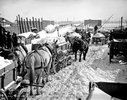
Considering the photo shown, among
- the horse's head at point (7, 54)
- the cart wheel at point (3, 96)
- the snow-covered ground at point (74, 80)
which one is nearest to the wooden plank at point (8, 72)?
the cart wheel at point (3, 96)

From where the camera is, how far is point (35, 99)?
5770mm

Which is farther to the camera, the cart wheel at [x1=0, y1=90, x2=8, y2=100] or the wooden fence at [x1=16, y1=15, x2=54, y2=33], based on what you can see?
the wooden fence at [x1=16, y1=15, x2=54, y2=33]

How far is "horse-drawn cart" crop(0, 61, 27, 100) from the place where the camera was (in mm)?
4203

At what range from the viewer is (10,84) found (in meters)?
4.65

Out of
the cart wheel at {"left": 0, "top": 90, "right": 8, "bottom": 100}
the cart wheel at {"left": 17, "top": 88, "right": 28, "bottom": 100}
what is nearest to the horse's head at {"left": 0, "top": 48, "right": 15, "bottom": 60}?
the cart wheel at {"left": 17, "top": 88, "right": 28, "bottom": 100}

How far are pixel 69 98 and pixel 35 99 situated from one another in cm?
120

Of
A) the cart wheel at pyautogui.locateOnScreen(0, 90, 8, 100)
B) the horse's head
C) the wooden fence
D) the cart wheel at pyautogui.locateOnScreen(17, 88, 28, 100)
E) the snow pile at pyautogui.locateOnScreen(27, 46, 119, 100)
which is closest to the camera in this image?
the cart wheel at pyautogui.locateOnScreen(0, 90, 8, 100)

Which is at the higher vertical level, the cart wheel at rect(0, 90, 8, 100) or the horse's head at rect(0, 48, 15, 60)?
the horse's head at rect(0, 48, 15, 60)

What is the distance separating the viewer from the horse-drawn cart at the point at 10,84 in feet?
13.8

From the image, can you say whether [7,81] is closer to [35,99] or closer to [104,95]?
[35,99]

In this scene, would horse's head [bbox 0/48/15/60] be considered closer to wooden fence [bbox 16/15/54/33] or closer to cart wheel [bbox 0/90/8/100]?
cart wheel [bbox 0/90/8/100]

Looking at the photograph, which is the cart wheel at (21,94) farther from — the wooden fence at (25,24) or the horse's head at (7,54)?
the wooden fence at (25,24)

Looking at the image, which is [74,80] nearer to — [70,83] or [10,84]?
[70,83]

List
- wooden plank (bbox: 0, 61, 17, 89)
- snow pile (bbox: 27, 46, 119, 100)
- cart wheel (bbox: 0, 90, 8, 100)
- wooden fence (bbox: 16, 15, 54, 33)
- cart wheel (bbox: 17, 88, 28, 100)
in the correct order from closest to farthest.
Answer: cart wheel (bbox: 0, 90, 8, 100) < wooden plank (bbox: 0, 61, 17, 89) < cart wheel (bbox: 17, 88, 28, 100) < snow pile (bbox: 27, 46, 119, 100) < wooden fence (bbox: 16, 15, 54, 33)
